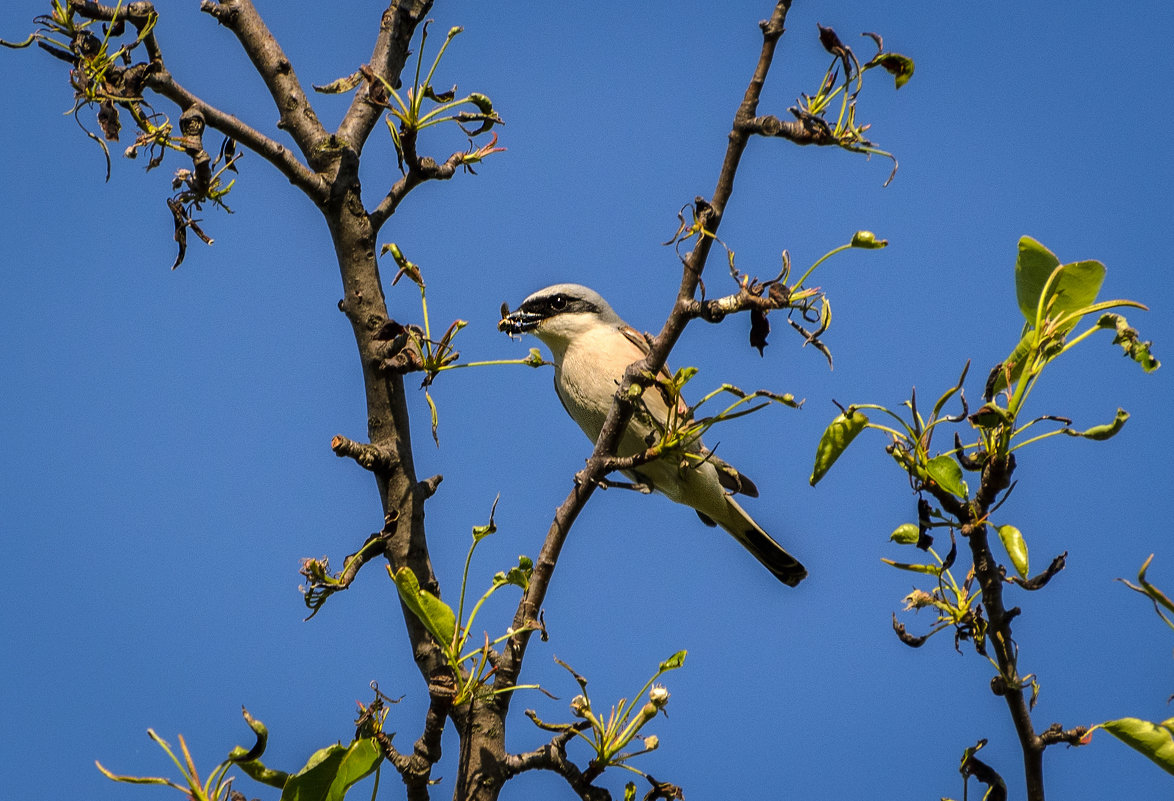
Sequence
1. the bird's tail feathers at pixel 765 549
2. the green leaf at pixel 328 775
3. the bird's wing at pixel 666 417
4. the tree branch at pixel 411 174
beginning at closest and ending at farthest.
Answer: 1. the green leaf at pixel 328 775
2. the tree branch at pixel 411 174
3. the bird's wing at pixel 666 417
4. the bird's tail feathers at pixel 765 549

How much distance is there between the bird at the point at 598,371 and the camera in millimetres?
5887

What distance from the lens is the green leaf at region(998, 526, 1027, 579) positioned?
A: 2688 mm

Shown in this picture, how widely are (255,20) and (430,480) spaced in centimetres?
186

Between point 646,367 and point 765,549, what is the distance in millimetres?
3965

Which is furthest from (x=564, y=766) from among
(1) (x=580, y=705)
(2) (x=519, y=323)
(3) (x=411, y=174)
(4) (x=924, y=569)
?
(2) (x=519, y=323)

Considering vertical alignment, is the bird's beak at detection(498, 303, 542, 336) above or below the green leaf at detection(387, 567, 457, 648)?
above

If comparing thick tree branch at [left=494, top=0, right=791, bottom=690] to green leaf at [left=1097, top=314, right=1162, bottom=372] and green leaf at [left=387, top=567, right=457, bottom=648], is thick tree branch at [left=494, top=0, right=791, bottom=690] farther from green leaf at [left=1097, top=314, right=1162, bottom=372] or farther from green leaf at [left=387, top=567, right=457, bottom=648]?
green leaf at [left=1097, top=314, right=1162, bottom=372]

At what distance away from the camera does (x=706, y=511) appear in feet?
22.0

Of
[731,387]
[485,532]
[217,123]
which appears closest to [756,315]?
[731,387]

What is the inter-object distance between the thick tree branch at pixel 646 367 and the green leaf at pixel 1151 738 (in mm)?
1521

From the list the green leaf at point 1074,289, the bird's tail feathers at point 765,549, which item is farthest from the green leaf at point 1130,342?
the bird's tail feathers at point 765,549

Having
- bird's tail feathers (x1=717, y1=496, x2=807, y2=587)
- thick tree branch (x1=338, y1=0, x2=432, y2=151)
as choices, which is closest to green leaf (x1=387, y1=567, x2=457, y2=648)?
thick tree branch (x1=338, y1=0, x2=432, y2=151)

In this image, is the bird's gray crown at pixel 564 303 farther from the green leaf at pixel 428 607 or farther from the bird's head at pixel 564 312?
the green leaf at pixel 428 607

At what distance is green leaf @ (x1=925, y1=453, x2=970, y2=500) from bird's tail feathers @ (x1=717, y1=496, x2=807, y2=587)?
412cm
